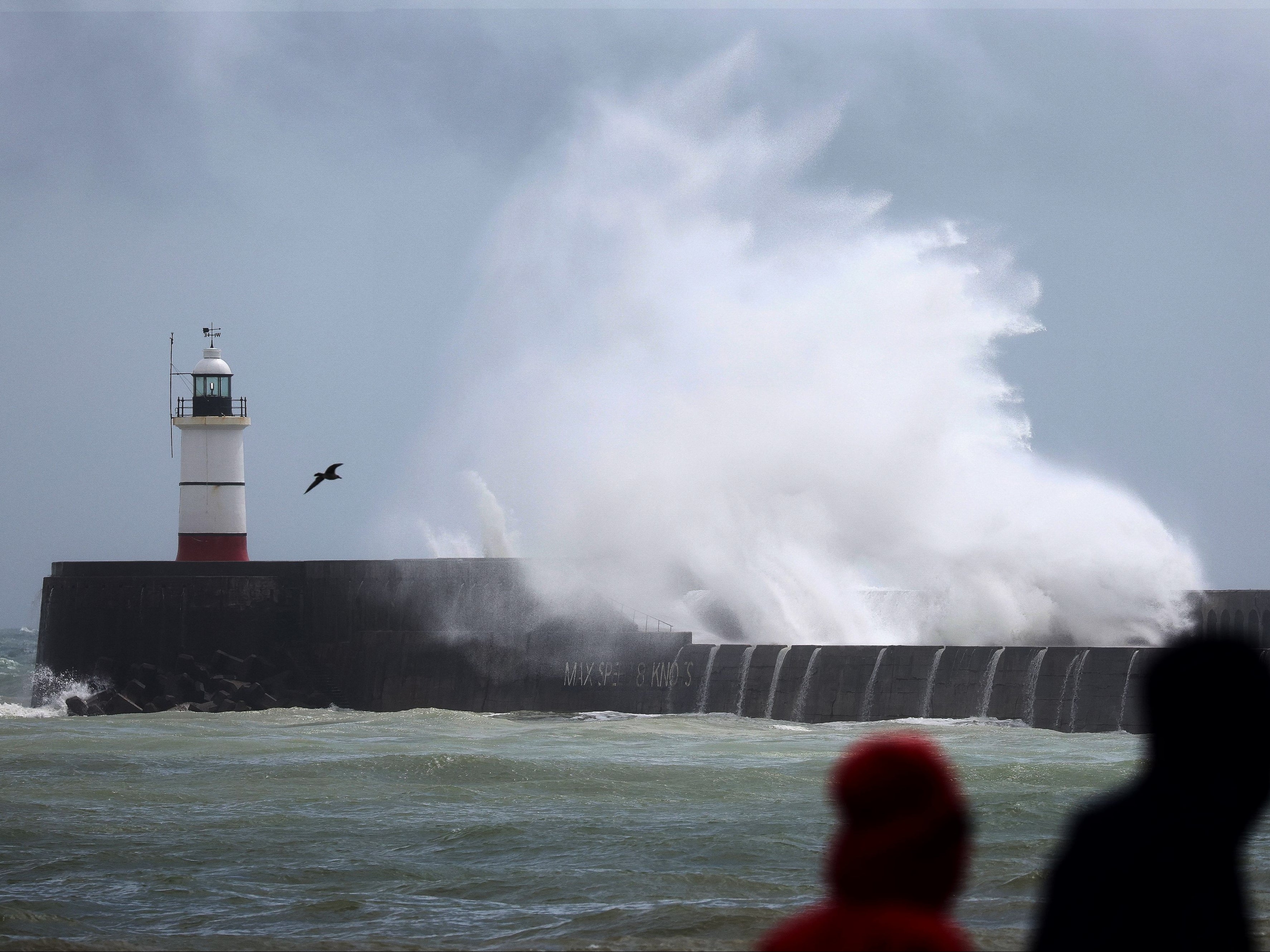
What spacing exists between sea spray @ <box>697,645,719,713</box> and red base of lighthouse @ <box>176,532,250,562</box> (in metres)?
7.30

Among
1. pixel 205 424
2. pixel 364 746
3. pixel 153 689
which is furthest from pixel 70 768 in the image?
pixel 205 424

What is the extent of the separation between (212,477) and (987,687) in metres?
11.6

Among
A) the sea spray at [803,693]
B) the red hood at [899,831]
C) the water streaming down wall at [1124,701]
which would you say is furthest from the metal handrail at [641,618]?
the red hood at [899,831]

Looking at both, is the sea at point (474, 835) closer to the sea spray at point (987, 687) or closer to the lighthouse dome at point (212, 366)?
the sea spray at point (987, 687)

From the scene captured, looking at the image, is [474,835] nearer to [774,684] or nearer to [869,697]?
[869,697]

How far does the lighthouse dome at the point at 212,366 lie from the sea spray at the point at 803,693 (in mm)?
10362

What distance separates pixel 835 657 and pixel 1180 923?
15895 mm

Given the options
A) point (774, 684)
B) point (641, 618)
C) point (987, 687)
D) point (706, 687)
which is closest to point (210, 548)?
point (641, 618)

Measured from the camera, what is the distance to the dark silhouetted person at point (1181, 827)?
1.66 m

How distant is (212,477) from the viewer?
22.4m

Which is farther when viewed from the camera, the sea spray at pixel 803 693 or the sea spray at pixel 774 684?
the sea spray at pixel 774 684

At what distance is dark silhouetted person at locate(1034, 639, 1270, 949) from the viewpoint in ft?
5.45

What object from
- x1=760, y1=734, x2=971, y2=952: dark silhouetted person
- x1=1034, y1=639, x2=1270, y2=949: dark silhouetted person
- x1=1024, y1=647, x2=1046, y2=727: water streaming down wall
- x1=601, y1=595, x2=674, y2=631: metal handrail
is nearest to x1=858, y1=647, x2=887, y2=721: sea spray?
x1=1024, y1=647, x2=1046, y2=727: water streaming down wall

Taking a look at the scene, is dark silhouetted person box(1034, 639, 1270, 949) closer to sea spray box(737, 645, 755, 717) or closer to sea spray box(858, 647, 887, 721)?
sea spray box(858, 647, 887, 721)
